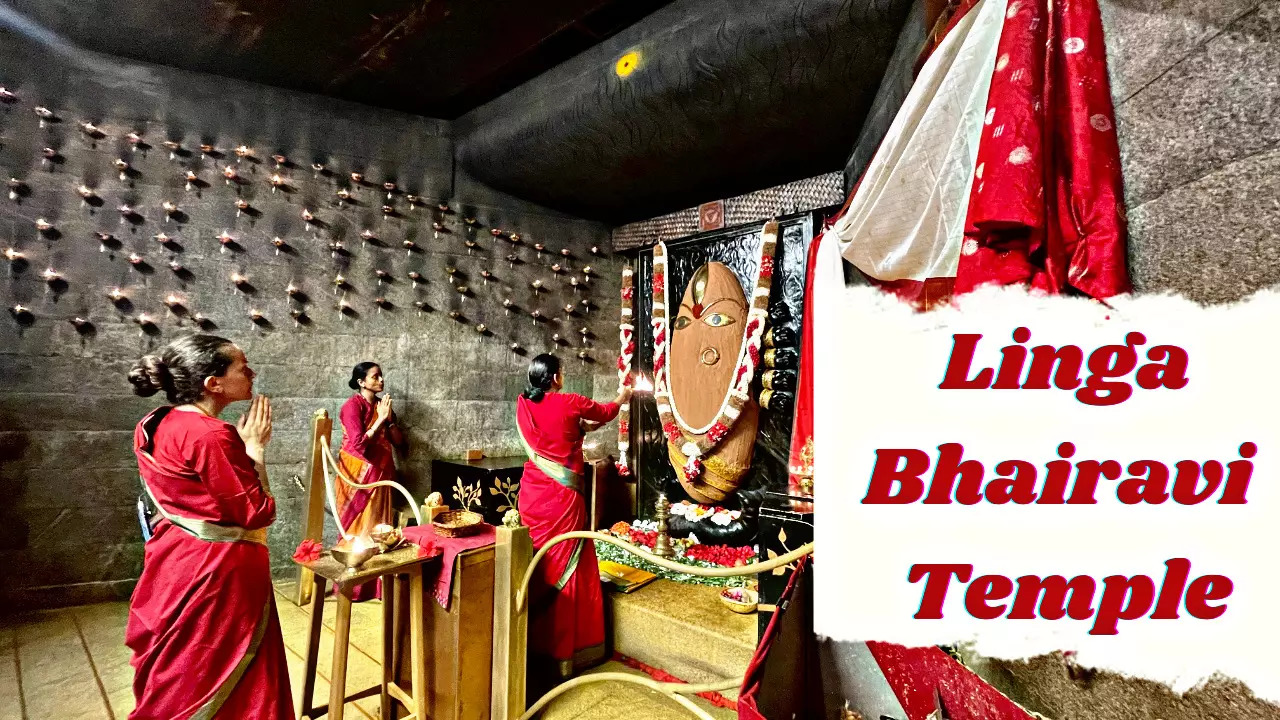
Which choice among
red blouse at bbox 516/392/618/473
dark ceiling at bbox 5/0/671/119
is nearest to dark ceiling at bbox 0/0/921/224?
dark ceiling at bbox 5/0/671/119

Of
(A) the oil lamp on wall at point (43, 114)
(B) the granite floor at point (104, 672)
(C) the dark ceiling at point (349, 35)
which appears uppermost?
(C) the dark ceiling at point (349, 35)

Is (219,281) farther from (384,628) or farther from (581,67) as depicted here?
(384,628)

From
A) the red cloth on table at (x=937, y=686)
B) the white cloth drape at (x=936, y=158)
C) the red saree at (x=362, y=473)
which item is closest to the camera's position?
the red cloth on table at (x=937, y=686)

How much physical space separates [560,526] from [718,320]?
2.38m

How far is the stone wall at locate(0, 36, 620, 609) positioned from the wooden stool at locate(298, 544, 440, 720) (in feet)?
9.27

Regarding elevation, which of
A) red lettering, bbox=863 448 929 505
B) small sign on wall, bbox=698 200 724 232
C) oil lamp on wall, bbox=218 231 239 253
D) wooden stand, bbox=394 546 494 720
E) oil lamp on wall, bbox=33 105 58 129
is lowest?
wooden stand, bbox=394 546 494 720

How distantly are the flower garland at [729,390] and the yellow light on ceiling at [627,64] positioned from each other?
67.0 inches

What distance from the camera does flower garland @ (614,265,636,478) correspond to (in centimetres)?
596

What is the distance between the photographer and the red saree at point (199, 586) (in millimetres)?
2098

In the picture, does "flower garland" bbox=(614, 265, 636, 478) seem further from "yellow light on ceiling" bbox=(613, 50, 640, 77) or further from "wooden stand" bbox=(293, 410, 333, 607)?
"wooden stand" bbox=(293, 410, 333, 607)

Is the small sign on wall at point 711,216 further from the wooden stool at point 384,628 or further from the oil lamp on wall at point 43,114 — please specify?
the oil lamp on wall at point 43,114

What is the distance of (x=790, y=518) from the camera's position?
205 cm

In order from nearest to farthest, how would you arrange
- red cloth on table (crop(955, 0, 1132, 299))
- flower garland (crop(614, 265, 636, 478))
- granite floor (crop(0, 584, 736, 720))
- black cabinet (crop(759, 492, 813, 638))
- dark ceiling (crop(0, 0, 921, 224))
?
red cloth on table (crop(955, 0, 1132, 299)) < black cabinet (crop(759, 492, 813, 638)) < granite floor (crop(0, 584, 736, 720)) < dark ceiling (crop(0, 0, 921, 224)) < flower garland (crop(614, 265, 636, 478))

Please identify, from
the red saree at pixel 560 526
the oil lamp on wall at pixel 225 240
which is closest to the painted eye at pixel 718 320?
the red saree at pixel 560 526
